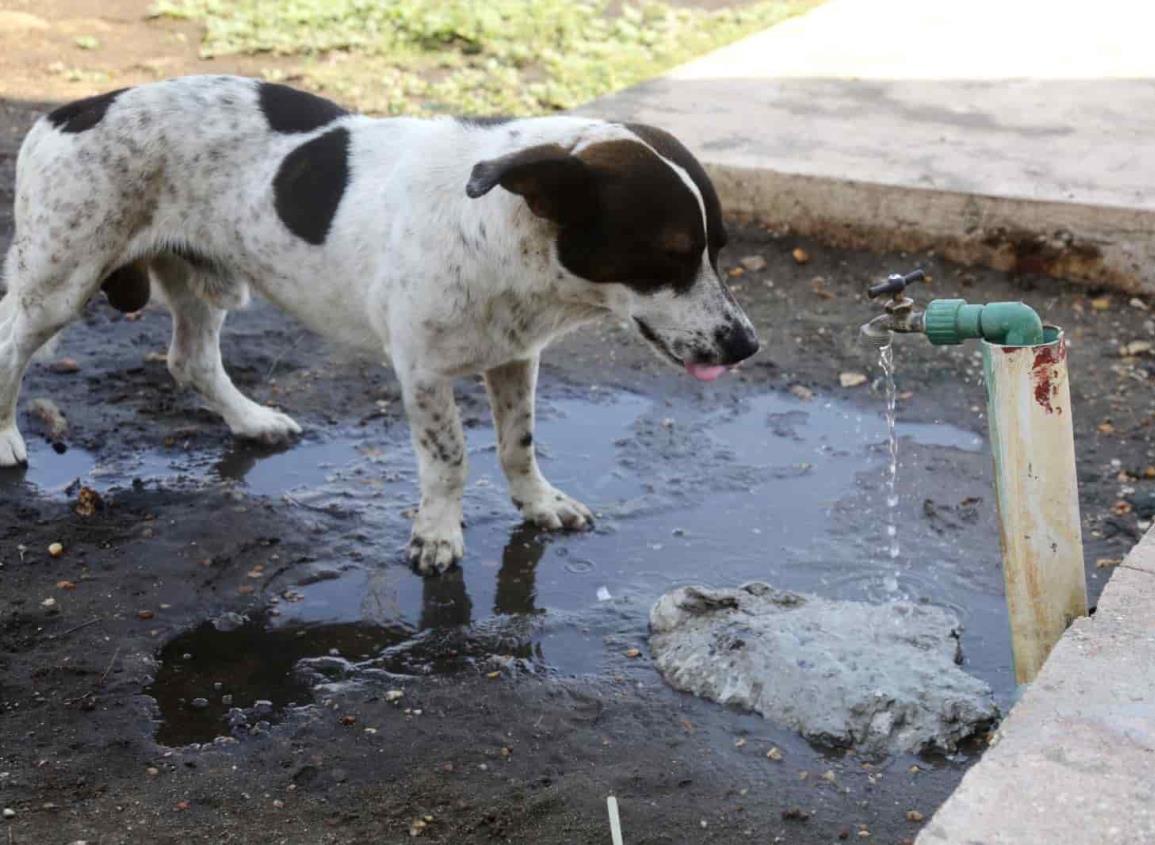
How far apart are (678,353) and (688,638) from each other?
2.64 ft

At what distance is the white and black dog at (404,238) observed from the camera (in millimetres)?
4008

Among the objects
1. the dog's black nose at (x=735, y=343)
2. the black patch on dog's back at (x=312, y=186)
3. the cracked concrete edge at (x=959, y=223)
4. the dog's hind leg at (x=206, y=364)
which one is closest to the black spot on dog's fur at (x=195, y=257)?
the dog's hind leg at (x=206, y=364)

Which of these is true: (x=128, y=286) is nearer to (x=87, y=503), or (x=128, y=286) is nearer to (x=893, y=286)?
(x=87, y=503)

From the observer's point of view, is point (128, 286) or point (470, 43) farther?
point (470, 43)

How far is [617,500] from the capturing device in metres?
5.13

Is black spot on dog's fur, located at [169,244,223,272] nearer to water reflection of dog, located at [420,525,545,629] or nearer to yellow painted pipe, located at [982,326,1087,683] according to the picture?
water reflection of dog, located at [420,525,545,629]

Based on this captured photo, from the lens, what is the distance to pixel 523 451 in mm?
4883

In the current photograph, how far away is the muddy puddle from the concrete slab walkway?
139 cm

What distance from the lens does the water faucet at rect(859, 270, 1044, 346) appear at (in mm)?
3283

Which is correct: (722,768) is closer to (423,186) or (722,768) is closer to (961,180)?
(423,186)

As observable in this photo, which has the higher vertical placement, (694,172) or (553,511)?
(694,172)

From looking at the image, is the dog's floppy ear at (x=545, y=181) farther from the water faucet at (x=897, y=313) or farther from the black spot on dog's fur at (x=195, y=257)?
the black spot on dog's fur at (x=195, y=257)

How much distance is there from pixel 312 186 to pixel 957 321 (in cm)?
216

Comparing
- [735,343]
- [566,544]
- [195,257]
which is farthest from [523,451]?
[195,257]
